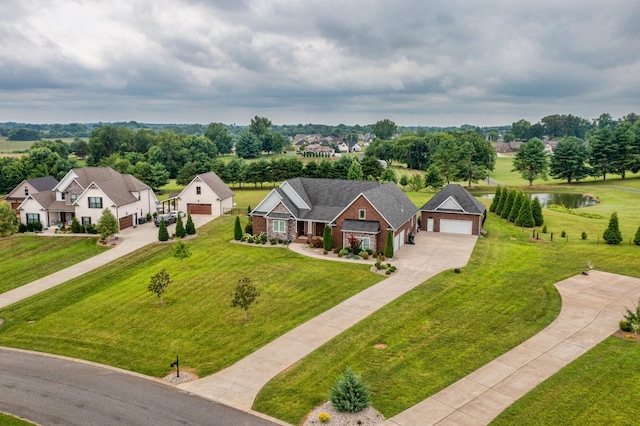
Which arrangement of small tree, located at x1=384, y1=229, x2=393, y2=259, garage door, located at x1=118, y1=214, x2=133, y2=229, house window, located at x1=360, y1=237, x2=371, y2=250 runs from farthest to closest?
garage door, located at x1=118, y1=214, x2=133, y2=229 < house window, located at x1=360, y1=237, x2=371, y2=250 < small tree, located at x1=384, y1=229, x2=393, y2=259

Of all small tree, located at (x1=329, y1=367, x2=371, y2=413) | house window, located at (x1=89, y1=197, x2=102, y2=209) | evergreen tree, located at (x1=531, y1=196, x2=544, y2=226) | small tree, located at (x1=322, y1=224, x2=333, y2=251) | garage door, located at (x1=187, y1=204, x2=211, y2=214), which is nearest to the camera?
small tree, located at (x1=329, y1=367, x2=371, y2=413)

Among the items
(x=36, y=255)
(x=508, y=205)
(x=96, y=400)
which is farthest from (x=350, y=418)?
(x=508, y=205)

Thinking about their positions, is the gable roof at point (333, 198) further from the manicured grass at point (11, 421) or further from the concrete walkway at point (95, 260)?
the manicured grass at point (11, 421)

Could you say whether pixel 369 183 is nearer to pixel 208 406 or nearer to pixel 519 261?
pixel 519 261

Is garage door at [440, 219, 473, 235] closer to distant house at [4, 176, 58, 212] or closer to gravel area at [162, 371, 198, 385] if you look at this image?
gravel area at [162, 371, 198, 385]

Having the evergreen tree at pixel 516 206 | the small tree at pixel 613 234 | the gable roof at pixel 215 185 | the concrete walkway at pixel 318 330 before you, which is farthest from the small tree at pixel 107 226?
the small tree at pixel 613 234

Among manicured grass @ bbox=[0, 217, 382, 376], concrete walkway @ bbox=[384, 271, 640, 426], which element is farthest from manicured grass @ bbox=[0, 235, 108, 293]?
concrete walkway @ bbox=[384, 271, 640, 426]

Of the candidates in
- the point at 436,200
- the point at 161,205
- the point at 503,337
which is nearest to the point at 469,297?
the point at 503,337
